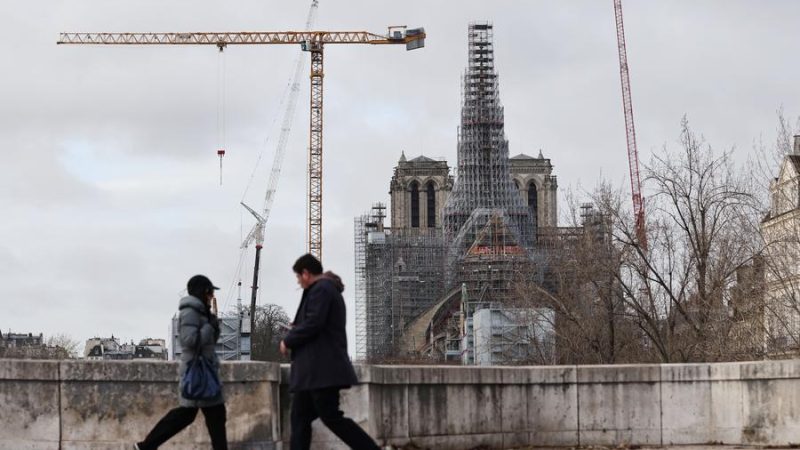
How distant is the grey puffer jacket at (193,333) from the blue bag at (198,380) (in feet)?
0.11

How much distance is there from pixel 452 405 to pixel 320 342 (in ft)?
15.7

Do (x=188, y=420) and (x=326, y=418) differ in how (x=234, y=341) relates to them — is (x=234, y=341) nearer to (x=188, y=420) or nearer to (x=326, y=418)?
(x=188, y=420)

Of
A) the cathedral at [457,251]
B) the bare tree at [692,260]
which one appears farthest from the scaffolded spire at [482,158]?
the bare tree at [692,260]

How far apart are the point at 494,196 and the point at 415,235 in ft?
33.6

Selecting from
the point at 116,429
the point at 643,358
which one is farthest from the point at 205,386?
the point at 643,358

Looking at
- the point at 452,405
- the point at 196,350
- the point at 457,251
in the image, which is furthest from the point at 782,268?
the point at 457,251

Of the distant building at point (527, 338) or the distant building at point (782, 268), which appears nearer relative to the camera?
the distant building at point (782, 268)

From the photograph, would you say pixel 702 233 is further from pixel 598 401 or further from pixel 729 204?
pixel 598 401

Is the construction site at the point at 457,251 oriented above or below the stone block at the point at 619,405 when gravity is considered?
above

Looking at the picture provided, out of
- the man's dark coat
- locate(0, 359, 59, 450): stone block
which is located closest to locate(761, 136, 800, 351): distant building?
locate(0, 359, 59, 450): stone block

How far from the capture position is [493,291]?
158 m

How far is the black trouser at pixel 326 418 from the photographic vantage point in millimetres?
13383

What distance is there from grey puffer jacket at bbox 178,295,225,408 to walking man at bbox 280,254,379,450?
893 mm

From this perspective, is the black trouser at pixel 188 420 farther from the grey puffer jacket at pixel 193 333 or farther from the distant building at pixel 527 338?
the distant building at pixel 527 338
